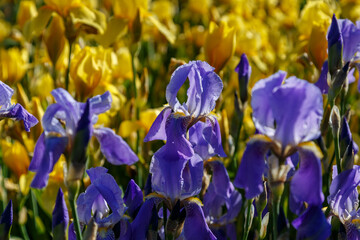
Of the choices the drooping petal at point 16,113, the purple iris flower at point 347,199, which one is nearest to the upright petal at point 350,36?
the purple iris flower at point 347,199

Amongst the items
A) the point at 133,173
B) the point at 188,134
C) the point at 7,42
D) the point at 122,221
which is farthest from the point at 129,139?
the point at 7,42

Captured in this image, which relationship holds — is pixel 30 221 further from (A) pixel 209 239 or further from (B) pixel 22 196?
(A) pixel 209 239

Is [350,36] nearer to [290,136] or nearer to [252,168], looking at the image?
[290,136]

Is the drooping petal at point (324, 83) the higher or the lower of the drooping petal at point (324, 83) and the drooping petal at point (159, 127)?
the lower

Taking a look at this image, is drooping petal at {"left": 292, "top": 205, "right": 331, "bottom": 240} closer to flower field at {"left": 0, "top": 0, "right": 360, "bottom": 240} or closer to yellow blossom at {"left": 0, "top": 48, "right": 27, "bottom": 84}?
flower field at {"left": 0, "top": 0, "right": 360, "bottom": 240}

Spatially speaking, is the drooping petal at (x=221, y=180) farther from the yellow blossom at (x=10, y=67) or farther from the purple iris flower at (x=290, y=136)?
the yellow blossom at (x=10, y=67)
